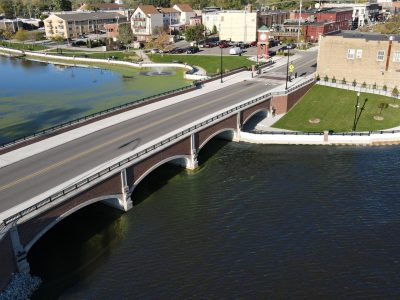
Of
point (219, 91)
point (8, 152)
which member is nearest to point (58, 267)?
point (8, 152)

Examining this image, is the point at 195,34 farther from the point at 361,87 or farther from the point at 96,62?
the point at 361,87

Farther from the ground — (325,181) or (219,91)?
(219,91)

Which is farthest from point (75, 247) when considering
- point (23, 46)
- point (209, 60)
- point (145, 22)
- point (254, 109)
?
point (23, 46)

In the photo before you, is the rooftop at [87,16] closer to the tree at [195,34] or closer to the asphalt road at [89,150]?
the tree at [195,34]

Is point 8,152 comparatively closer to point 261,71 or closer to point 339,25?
point 261,71

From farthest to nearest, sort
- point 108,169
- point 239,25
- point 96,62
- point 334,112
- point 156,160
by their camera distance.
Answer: point 239,25
point 96,62
point 334,112
point 156,160
point 108,169

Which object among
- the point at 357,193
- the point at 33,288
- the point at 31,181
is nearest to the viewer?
the point at 33,288
